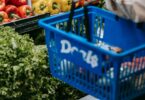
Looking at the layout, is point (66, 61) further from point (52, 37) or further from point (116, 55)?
point (116, 55)

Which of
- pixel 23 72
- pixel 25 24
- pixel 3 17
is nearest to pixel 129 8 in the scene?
pixel 23 72

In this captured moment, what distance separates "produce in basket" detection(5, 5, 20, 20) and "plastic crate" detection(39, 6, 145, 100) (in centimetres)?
154

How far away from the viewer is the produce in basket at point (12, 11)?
3.27 metres

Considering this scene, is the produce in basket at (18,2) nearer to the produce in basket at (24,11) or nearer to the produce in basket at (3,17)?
the produce in basket at (24,11)

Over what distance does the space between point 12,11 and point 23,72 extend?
1.23 m

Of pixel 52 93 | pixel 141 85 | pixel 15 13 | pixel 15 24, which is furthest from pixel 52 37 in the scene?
pixel 15 13

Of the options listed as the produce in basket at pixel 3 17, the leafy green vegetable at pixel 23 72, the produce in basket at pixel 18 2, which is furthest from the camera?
the produce in basket at pixel 18 2

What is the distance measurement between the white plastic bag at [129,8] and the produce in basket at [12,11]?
1759 mm

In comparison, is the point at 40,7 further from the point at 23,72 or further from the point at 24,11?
the point at 23,72

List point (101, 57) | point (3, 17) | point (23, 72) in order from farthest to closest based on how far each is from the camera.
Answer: point (3, 17) → point (23, 72) → point (101, 57)

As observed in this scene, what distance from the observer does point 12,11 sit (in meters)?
3.34

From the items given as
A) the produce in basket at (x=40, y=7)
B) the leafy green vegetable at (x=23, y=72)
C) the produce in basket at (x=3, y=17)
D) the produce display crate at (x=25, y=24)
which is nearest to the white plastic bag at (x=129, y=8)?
the leafy green vegetable at (x=23, y=72)

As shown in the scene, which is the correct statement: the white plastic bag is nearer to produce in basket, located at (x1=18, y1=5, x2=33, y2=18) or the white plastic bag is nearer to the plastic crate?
the plastic crate

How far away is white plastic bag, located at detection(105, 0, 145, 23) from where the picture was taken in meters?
1.44
